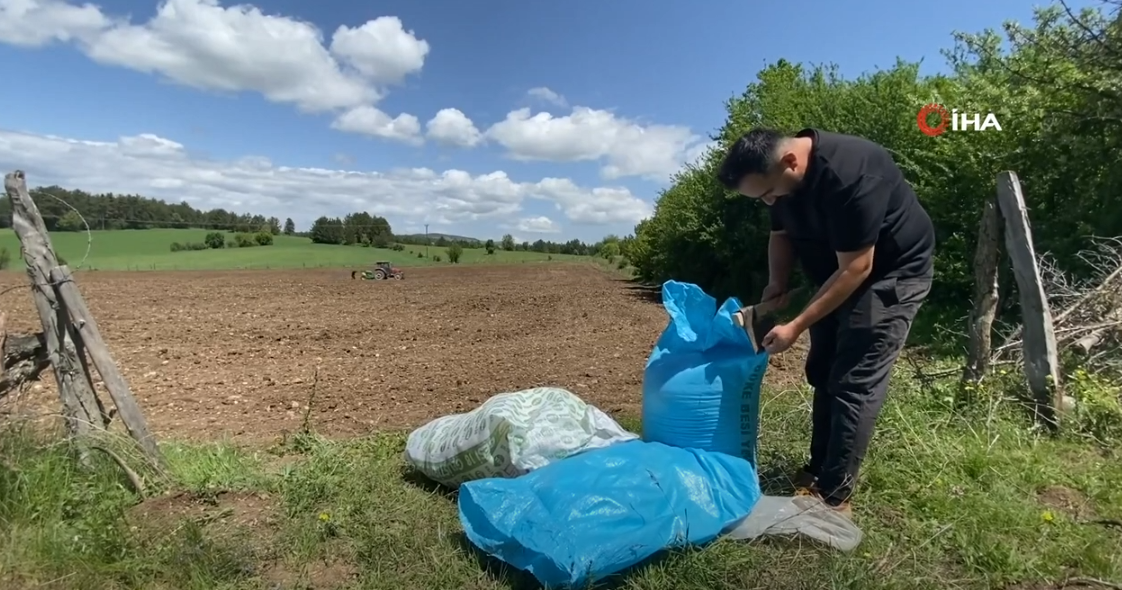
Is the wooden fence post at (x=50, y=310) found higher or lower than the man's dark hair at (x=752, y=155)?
lower

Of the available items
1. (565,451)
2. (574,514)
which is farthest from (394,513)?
(574,514)

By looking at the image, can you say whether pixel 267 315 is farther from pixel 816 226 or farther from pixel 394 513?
pixel 816 226

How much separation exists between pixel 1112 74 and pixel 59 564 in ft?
30.1

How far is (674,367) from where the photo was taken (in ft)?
9.64

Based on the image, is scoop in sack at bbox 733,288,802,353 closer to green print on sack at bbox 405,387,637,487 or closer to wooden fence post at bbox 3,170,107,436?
green print on sack at bbox 405,387,637,487

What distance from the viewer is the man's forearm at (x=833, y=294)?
2574mm

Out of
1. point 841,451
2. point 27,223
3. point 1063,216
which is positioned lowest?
point 841,451

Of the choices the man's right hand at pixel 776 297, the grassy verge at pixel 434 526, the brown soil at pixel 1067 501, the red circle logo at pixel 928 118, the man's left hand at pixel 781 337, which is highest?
the red circle logo at pixel 928 118

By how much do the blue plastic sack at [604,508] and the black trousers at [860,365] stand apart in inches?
15.4

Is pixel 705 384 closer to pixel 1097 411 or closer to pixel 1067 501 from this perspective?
pixel 1067 501

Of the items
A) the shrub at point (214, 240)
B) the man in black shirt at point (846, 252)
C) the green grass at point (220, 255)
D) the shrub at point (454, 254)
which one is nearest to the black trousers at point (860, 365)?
the man in black shirt at point (846, 252)

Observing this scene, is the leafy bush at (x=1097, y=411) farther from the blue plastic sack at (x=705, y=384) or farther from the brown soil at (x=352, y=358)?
the blue plastic sack at (x=705, y=384)

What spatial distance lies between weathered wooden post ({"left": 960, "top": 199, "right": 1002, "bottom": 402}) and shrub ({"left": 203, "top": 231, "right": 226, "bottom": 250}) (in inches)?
2241

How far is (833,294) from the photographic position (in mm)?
2605
